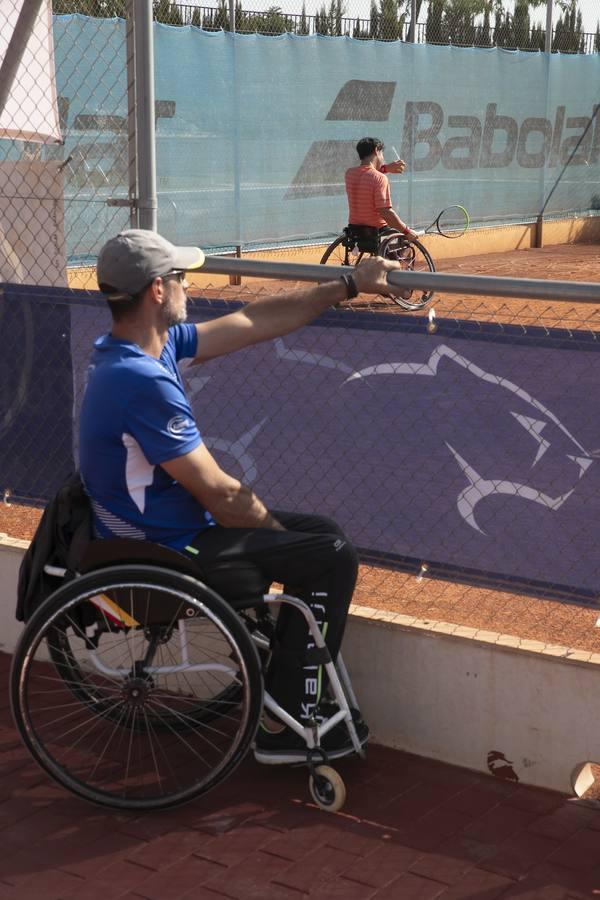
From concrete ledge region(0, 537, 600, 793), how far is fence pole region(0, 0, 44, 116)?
250cm

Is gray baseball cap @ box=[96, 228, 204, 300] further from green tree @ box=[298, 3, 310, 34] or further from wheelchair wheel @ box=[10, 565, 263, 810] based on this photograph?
green tree @ box=[298, 3, 310, 34]

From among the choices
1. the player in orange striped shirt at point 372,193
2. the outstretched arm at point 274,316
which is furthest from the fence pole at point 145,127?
the player in orange striped shirt at point 372,193

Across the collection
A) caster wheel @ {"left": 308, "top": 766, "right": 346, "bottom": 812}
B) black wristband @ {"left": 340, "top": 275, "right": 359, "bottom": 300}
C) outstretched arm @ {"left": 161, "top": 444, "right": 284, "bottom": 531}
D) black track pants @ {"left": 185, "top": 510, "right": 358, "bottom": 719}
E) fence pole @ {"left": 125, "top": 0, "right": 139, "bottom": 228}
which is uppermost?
fence pole @ {"left": 125, "top": 0, "right": 139, "bottom": 228}

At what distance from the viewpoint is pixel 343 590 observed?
3.51 metres

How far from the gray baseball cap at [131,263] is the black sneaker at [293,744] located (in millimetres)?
1339

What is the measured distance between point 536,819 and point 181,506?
1.33 m

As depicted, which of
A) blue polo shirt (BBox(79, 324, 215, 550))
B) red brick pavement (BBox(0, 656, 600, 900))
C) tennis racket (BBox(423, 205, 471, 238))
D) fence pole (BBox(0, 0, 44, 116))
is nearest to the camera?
red brick pavement (BBox(0, 656, 600, 900))

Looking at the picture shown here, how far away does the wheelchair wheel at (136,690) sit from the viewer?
3.37m

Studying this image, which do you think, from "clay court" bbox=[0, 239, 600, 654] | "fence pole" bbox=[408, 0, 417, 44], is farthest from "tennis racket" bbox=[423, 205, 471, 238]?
"clay court" bbox=[0, 239, 600, 654]

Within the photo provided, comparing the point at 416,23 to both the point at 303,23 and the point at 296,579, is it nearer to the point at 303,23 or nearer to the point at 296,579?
the point at 303,23

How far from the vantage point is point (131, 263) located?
3.44 m

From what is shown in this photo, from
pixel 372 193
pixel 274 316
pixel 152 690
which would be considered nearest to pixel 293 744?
pixel 152 690

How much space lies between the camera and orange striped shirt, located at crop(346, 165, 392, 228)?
1362 centimetres

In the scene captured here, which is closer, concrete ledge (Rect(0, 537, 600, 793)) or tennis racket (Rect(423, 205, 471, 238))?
concrete ledge (Rect(0, 537, 600, 793))
